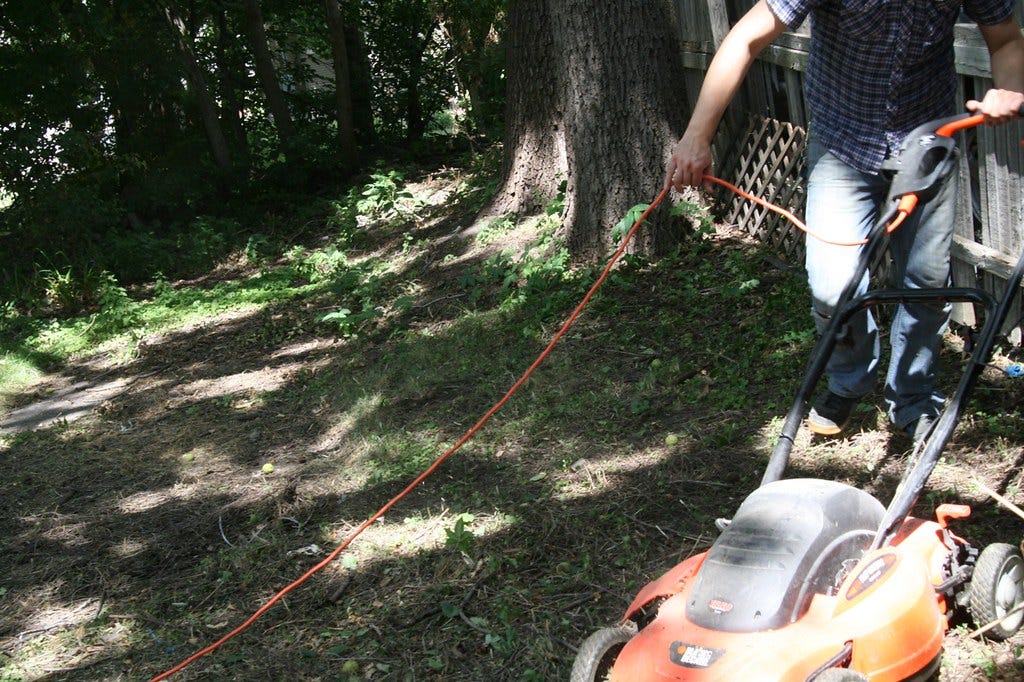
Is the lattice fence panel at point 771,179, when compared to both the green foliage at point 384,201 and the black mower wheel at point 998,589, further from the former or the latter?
the green foliage at point 384,201

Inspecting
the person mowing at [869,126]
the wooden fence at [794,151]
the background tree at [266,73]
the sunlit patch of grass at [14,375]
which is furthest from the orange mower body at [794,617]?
→ the background tree at [266,73]

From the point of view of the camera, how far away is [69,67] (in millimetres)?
10188

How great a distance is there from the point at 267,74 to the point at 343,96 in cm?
89

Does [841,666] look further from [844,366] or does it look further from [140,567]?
Result: [140,567]

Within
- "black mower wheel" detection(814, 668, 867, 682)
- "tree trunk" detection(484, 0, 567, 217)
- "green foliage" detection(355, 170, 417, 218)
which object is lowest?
"black mower wheel" detection(814, 668, 867, 682)

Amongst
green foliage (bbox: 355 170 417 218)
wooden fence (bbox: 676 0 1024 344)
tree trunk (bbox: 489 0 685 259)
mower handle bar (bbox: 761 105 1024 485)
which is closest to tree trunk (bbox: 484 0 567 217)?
tree trunk (bbox: 489 0 685 259)

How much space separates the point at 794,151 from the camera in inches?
230

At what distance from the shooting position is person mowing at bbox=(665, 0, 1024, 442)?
117 inches

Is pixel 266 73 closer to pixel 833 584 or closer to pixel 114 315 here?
pixel 114 315

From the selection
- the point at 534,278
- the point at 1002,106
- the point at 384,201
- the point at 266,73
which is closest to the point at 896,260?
the point at 1002,106

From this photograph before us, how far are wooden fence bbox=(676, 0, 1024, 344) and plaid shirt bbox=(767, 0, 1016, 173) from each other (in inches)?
37.9

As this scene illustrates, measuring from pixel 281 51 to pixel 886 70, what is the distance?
10.9m

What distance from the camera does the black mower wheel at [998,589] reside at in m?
2.65

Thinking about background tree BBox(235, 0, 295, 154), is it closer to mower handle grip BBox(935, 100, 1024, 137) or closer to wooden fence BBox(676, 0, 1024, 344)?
wooden fence BBox(676, 0, 1024, 344)
